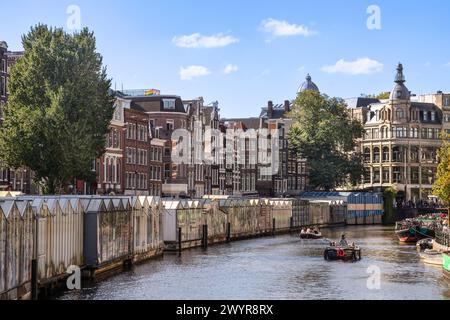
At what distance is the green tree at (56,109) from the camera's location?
7119 cm

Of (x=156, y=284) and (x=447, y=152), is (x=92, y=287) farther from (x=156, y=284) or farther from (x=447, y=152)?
(x=447, y=152)

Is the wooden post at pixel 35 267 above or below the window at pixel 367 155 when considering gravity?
below

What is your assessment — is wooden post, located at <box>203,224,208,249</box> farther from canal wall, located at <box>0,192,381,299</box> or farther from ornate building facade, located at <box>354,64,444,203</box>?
ornate building facade, located at <box>354,64,444,203</box>

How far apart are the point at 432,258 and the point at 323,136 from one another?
3061 inches

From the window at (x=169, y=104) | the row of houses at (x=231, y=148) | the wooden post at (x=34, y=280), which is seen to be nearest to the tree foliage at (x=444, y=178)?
the row of houses at (x=231, y=148)

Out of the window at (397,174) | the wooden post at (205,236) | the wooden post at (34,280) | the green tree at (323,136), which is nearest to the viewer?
the wooden post at (34,280)

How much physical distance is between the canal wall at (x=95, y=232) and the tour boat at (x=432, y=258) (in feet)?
67.0

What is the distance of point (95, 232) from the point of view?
50.2m

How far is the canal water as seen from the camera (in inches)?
1784

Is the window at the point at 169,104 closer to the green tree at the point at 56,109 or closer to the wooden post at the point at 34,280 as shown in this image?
the green tree at the point at 56,109

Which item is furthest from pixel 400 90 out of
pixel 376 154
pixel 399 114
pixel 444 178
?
pixel 444 178

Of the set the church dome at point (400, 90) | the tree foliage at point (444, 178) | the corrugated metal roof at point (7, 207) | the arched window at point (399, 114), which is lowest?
the corrugated metal roof at point (7, 207)

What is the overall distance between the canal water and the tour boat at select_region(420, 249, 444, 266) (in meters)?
0.72

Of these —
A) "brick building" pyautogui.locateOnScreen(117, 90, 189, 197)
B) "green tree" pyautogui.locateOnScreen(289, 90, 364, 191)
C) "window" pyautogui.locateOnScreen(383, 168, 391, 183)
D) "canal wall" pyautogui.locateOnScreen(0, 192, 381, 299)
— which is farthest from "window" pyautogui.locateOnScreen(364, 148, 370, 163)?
"canal wall" pyautogui.locateOnScreen(0, 192, 381, 299)
